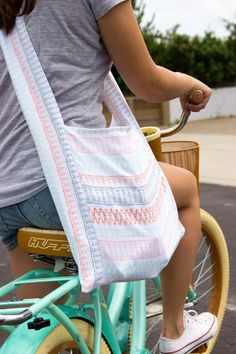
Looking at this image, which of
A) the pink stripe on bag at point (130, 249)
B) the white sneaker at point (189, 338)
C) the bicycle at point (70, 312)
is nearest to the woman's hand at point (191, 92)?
the bicycle at point (70, 312)

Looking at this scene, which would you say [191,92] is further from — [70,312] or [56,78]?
[70,312]

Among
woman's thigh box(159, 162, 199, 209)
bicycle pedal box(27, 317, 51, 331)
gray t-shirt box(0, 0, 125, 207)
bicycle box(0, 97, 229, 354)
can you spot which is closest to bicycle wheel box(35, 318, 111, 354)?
bicycle box(0, 97, 229, 354)

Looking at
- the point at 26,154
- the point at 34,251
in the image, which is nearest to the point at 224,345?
the point at 34,251

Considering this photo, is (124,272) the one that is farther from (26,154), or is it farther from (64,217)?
(26,154)

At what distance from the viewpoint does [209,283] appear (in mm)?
3246

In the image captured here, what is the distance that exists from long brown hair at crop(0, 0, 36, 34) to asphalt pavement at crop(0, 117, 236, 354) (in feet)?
7.28

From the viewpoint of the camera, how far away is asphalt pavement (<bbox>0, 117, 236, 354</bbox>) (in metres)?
3.82

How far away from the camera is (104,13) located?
1.84 m

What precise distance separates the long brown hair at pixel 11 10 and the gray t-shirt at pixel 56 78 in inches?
2.4

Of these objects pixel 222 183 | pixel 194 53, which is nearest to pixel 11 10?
pixel 222 183

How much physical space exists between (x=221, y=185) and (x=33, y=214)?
621 cm

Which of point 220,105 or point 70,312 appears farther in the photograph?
point 220,105

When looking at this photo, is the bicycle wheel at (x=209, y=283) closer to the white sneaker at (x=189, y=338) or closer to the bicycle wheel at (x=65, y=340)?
the white sneaker at (x=189, y=338)

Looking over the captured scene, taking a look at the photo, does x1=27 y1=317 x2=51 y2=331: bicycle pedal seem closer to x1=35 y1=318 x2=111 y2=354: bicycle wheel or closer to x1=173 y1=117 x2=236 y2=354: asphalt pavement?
x1=35 y1=318 x2=111 y2=354: bicycle wheel
